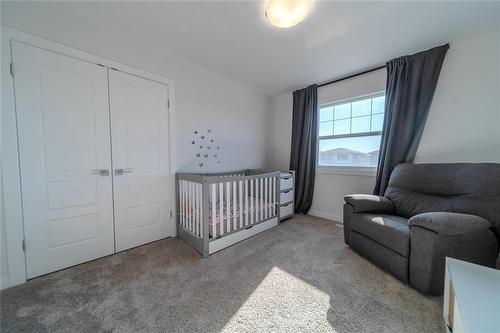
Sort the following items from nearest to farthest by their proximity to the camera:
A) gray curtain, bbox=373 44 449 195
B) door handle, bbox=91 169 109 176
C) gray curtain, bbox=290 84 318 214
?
door handle, bbox=91 169 109 176
gray curtain, bbox=373 44 449 195
gray curtain, bbox=290 84 318 214

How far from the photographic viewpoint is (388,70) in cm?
230

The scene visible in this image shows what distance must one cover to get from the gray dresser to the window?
679mm

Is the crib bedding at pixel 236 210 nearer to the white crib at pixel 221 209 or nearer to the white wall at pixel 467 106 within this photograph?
the white crib at pixel 221 209

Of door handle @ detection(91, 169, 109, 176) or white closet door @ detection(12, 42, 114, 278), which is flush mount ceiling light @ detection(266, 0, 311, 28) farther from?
door handle @ detection(91, 169, 109, 176)

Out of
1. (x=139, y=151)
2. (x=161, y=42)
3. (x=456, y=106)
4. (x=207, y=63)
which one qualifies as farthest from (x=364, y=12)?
(x=139, y=151)

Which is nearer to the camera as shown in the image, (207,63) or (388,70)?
(388,70)

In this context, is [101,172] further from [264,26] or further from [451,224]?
[451,224]

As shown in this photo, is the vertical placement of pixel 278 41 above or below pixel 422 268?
above

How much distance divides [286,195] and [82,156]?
2.61 m

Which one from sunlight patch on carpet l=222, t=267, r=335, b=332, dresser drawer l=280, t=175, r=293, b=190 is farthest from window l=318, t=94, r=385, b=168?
sunlight patch on carpet l=222, t=267, r=335, b=332

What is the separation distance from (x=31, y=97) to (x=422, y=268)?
3361mm

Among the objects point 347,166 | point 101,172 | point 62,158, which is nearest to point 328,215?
point 347,166

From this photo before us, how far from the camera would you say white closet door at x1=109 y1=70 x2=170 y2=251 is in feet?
6.20

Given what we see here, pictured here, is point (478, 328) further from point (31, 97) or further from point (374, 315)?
point (31, 97)
